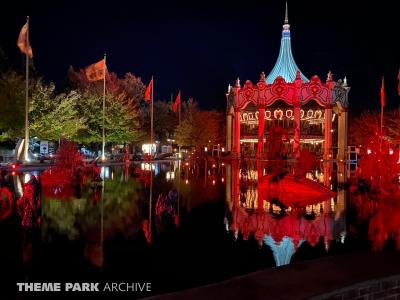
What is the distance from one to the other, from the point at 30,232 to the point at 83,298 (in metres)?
5.01

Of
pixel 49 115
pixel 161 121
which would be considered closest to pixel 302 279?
pixel 49 115

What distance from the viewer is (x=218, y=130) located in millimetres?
82250

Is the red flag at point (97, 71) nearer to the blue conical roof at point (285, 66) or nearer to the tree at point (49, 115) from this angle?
the tree at point (49, 115)

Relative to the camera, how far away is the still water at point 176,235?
324 inches

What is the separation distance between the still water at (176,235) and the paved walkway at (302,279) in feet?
7.81

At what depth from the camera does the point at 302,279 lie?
17.0 feet

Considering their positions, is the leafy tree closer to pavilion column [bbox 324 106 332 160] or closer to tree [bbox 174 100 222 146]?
tree [bbox 174 100 222 146]

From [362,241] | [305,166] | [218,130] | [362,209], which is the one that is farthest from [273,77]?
[362,241]

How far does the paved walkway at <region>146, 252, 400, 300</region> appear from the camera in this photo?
15.5 feet

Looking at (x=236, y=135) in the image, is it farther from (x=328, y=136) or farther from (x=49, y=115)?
(x=49, y=115)

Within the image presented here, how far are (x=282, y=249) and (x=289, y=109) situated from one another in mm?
57120

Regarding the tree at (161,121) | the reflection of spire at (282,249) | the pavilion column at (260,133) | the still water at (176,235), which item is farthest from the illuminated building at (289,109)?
the reflection of spire at (282,249)

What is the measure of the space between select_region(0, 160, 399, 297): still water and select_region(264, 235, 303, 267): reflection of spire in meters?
0.02

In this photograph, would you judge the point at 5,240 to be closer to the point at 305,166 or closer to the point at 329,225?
the point at 329,225
